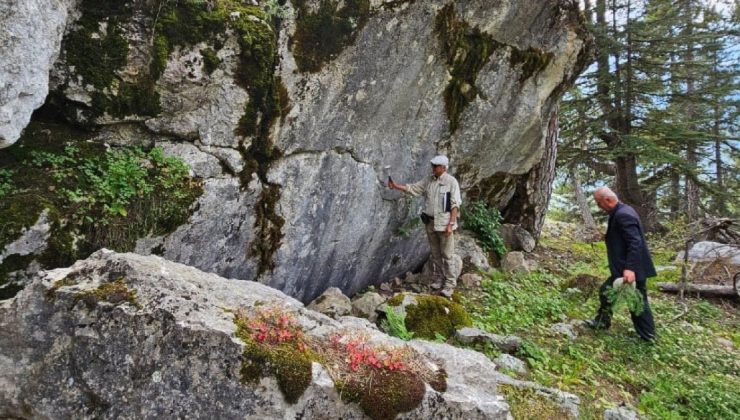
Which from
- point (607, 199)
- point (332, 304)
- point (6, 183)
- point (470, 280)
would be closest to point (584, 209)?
point (470, 280)

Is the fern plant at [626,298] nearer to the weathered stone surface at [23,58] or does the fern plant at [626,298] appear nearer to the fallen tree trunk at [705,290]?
the fallen tree trunk at [705,290]

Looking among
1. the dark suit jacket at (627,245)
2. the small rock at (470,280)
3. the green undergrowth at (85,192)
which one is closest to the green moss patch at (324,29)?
the green undergrowth at (85,192)

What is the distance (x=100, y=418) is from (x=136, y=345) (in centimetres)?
46

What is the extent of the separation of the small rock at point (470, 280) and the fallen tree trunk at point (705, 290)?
4421 millimetres

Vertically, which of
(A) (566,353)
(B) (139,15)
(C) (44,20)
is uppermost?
(B) (139,15)

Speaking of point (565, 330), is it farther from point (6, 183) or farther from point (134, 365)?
point (6, 183)

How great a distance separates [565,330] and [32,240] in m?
6.63

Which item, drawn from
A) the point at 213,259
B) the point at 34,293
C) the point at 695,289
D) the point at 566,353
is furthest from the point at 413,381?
the point at 695,289

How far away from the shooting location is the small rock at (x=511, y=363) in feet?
16.6

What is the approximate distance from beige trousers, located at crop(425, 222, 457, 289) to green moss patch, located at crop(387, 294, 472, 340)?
60.2 inches

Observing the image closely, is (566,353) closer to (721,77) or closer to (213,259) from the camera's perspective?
(213,259)

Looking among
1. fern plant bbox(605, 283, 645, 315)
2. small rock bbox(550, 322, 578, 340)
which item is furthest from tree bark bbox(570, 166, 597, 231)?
fern plant bbox(605, 283, 645, 315)

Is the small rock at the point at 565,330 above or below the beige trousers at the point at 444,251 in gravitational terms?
below

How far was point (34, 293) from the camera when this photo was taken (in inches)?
116
